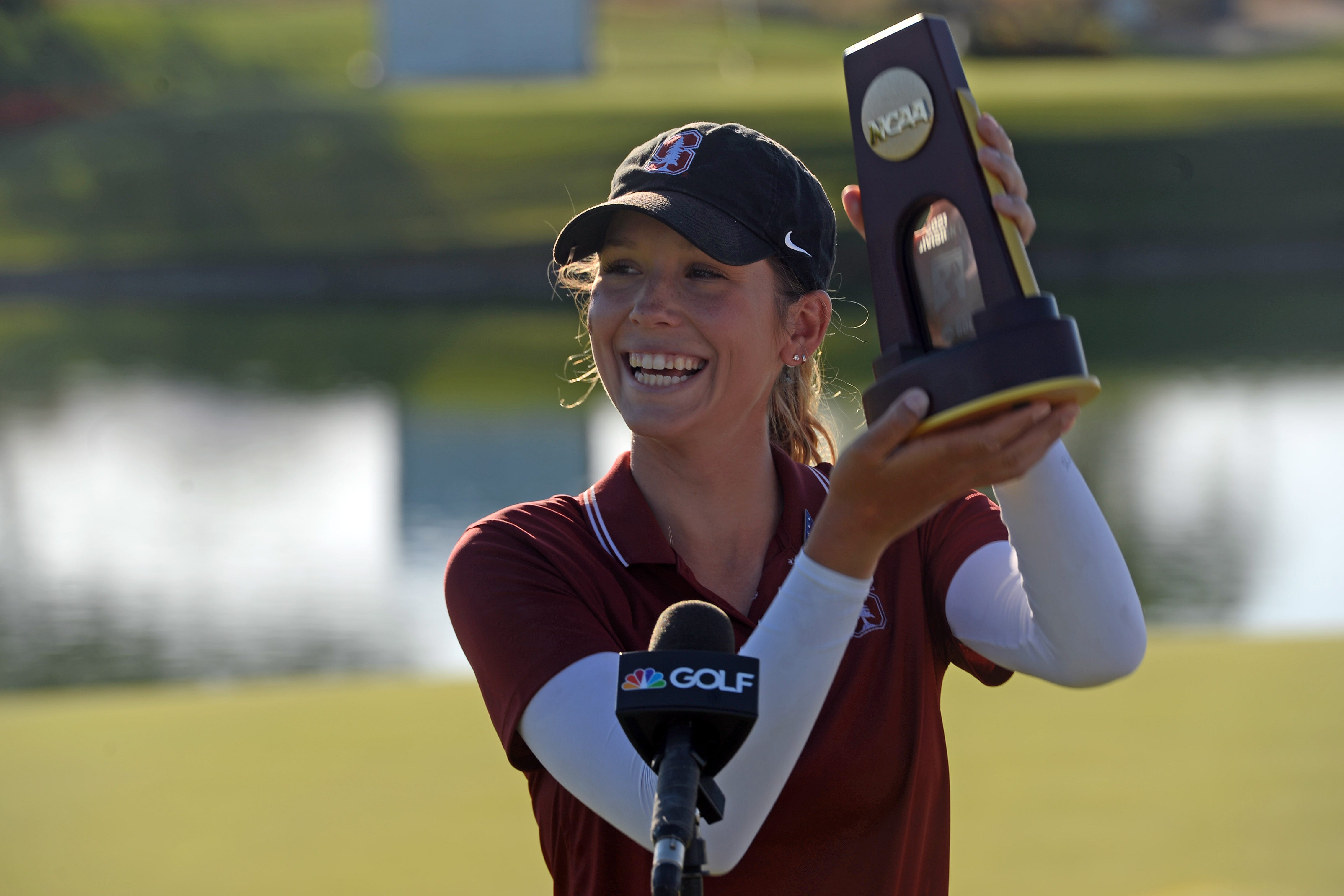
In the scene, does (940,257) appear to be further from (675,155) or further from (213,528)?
(213,528)

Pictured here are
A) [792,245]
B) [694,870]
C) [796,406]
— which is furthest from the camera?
[796,406]

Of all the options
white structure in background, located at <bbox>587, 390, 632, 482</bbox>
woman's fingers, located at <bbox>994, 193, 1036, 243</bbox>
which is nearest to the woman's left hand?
woman's fingers, located at <bbox>994, 193, 1036, 243</bbox>

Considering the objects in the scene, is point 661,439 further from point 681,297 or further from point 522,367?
point 522,367

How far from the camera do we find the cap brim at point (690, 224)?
122cm

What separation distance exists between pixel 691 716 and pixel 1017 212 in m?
0.43

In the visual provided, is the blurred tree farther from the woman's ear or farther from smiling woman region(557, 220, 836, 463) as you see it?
the woman's ear

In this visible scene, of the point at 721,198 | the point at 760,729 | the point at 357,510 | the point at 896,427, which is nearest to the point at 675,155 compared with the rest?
the point at 721,198

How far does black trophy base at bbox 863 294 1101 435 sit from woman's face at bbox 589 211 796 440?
1.08ft

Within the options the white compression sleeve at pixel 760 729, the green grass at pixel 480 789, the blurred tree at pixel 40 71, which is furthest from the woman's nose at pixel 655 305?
the blurred tree at pixel 40 71

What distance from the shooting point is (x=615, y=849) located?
122 cm

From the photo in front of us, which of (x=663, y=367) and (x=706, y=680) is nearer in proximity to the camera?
(x=706, y=680)

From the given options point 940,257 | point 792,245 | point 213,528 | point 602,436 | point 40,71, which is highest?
point 40,71

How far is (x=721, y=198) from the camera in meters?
1.25

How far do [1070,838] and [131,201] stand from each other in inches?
753
